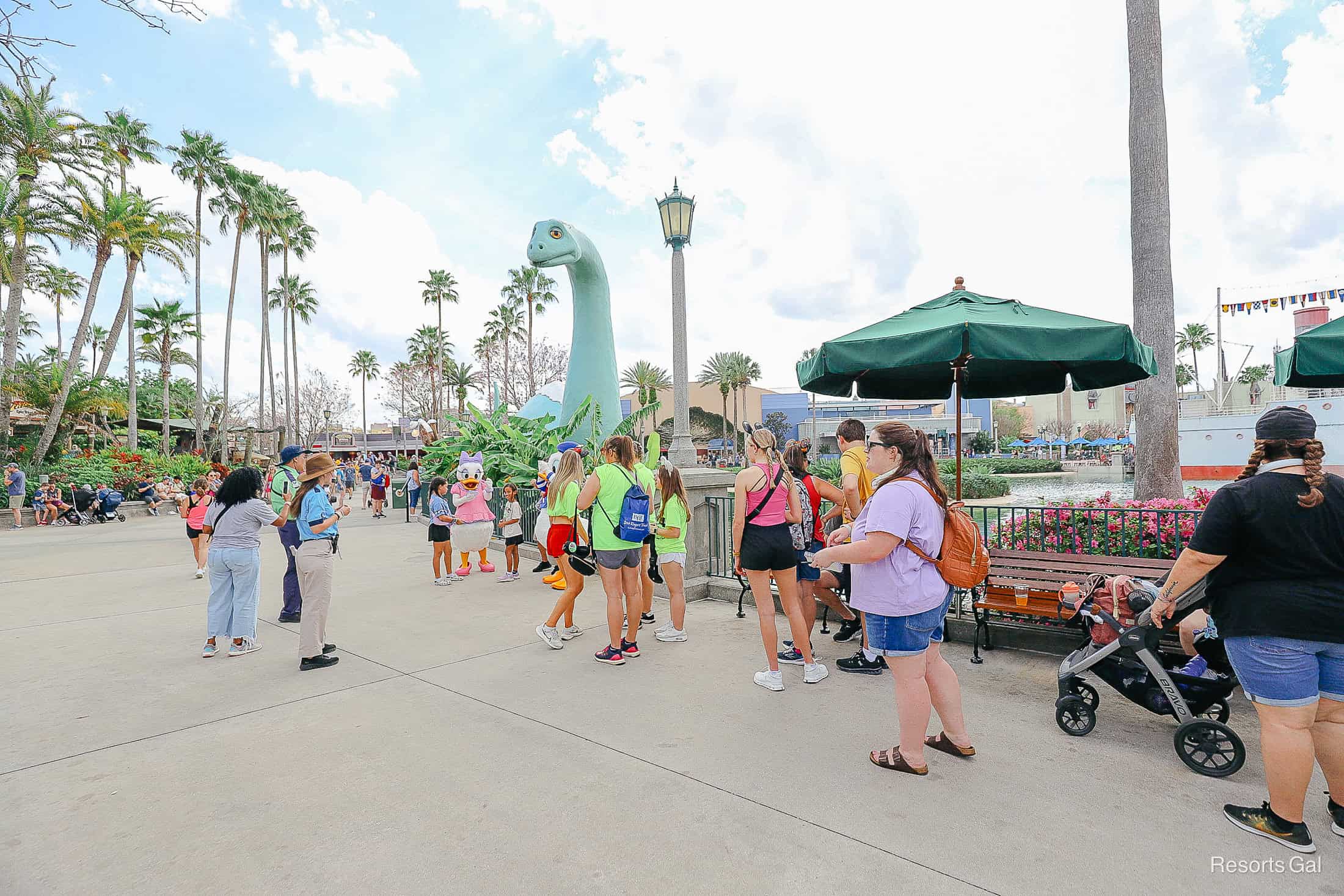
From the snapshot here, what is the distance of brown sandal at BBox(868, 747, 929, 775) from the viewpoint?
3.32 m

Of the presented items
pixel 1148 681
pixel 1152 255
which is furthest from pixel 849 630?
pixel 1152 255

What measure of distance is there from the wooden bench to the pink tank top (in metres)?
1.56

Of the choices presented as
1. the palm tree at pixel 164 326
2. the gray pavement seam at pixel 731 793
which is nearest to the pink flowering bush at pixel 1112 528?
the gray pavement seam at pixel 731 793

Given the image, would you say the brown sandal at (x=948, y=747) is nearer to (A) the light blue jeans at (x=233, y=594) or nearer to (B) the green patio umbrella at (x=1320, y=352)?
(B) the green patio umbrella at (x=1320, y=352)

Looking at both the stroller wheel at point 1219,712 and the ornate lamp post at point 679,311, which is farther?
the ornate lamp post at point 679,311

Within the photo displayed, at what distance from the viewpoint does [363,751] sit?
3.69 m

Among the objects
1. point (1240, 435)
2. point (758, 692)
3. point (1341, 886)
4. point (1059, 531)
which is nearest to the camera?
point (1341, 886)

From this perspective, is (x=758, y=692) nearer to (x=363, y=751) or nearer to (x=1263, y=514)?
(x=363, y=751)

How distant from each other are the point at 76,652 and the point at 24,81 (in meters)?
4.65

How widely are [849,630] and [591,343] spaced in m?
11.9

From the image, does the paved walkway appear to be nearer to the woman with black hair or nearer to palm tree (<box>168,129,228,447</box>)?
the woman with black hair

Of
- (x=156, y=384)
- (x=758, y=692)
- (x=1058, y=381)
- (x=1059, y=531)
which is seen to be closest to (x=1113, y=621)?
(x=758, y=692)

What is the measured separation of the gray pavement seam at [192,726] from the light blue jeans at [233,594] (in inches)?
57.5

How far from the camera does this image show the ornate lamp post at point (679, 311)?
1030 cm
